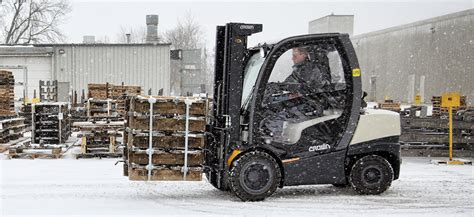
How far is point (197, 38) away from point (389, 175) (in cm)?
5953

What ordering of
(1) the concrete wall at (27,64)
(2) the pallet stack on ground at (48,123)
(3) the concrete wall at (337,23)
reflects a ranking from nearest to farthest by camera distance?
(2) the pallet stack on ground at (48,123), (1) the concrete wall at (27,64), (3) the concrete wall at (337,23)

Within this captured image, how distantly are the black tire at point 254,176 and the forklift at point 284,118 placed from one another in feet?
0.04

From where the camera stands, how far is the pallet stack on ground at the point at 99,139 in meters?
13.8

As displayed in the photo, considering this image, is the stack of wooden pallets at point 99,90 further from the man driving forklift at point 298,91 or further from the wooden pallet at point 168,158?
the man driving forklift at point 298,91

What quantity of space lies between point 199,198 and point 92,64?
22.5 meters

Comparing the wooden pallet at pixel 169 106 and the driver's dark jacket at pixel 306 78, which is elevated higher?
the driver's dark jacket at pixel 306 78

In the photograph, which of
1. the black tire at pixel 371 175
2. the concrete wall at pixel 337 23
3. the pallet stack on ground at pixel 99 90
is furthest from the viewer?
the concrete wall at pixel 337 23

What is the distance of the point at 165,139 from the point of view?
7.58 m

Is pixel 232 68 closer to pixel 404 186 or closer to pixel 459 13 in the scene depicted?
pixel 404 186

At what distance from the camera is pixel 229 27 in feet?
25.1

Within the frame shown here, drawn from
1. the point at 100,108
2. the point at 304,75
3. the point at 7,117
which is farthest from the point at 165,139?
the point at 7,117

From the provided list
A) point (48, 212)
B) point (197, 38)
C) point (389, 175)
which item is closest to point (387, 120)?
point (389, 175)

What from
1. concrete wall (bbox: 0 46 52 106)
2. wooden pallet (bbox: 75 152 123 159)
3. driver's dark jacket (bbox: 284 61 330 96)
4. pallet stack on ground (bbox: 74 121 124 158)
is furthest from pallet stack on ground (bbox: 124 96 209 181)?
concrete wall (bbox: 0 46 52 106)

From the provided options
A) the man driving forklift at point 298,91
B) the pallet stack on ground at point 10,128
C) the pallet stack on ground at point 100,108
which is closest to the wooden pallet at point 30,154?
the pallet stack on ground at point 100,108
